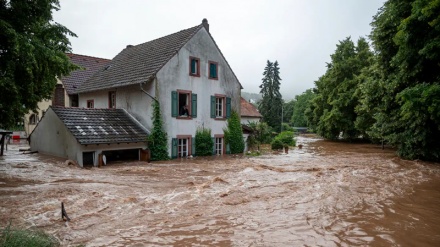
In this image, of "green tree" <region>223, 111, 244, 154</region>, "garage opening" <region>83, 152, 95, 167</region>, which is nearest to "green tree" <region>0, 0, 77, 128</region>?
"garage opening" <region>83, 152, 95, 167</region>

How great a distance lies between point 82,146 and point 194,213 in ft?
33.7

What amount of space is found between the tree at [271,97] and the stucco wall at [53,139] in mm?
42684

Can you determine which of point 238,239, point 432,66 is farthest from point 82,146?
point 432,66

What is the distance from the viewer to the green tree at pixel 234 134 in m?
24.5

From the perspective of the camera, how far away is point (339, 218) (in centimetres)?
856

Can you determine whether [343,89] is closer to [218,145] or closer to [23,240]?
[218,145]

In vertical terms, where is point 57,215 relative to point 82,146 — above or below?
below

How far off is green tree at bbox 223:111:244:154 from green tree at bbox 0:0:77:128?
14.2 m

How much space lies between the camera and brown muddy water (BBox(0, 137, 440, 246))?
723cm

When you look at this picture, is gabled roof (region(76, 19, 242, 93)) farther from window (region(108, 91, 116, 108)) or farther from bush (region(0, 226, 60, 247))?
bush (region(0, 226, 60, 247))

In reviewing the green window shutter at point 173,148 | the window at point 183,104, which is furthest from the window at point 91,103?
the green window shutter at point 173,148

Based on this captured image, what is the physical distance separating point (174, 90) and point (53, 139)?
7928 mm

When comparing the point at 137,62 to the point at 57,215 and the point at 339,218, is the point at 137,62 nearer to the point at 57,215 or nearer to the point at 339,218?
the point at 57,215

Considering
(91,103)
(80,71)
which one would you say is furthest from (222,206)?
(80,71)
